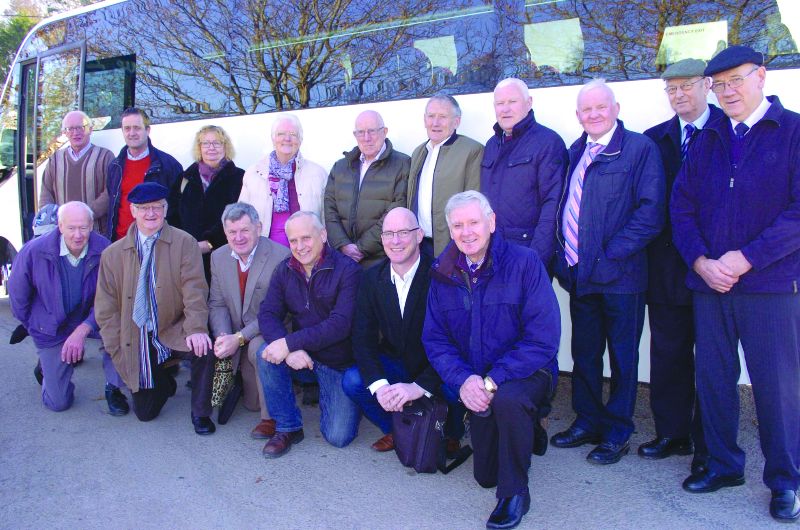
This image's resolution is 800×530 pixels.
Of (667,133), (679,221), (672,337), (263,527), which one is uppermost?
(667,133)

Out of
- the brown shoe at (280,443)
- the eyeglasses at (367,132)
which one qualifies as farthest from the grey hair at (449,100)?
the brown shoe at (280,443)

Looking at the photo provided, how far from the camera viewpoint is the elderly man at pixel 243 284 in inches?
164

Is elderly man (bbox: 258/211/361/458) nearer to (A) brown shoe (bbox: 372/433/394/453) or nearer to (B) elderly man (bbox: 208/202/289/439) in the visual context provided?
(A) brown shoe (bbox: 372/433/394/453)

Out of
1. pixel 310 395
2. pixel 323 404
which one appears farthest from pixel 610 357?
pixel 310 395

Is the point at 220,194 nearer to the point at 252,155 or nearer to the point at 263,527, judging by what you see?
the point at 252,155

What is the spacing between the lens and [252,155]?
538 cm

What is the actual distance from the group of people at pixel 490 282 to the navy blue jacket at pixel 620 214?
0.01 meters

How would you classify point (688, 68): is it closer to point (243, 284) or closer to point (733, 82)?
point (733, 82)

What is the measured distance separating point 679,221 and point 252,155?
138 inches

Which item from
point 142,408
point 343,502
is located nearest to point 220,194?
point 142,408

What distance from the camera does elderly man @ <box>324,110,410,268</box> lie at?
4.28 metres

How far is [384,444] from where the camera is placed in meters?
3.80

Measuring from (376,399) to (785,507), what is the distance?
2074 mm

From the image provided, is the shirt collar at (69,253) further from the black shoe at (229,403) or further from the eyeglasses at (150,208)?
the black shoe at (229,403)
